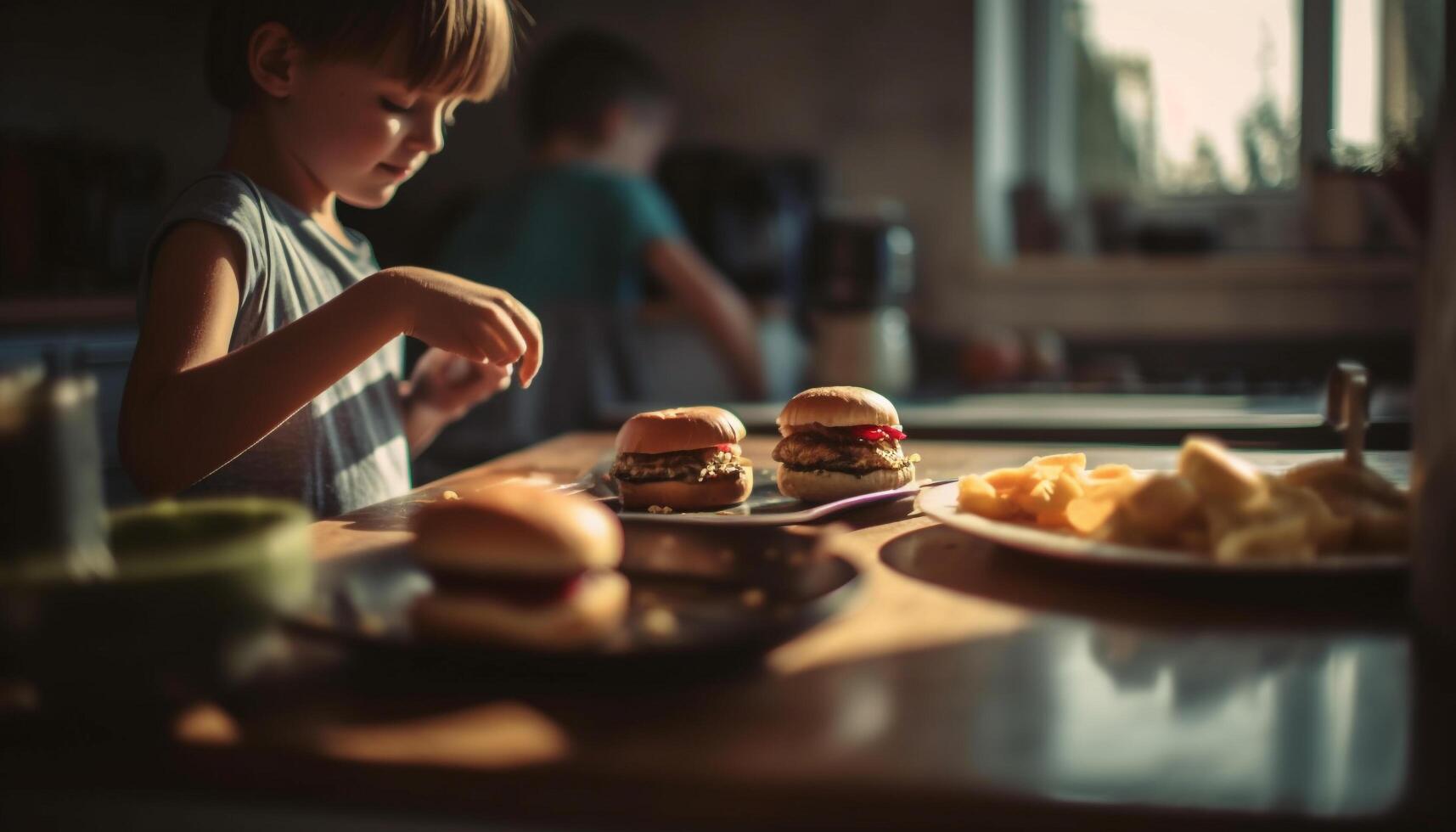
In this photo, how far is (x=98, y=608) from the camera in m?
0.47

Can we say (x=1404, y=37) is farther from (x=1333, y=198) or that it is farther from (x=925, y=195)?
(x=925, y=195)

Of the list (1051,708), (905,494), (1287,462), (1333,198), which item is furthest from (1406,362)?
(1051,708)

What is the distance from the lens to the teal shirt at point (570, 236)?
2.68 metres

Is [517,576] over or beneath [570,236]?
beneath

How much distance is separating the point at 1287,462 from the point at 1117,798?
84cm

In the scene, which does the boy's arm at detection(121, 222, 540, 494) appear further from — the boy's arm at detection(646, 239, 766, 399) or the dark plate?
the boy's arm at detection(646, 239, 766, 399)

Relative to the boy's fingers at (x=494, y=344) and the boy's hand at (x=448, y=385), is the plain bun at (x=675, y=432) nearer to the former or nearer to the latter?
the boy's fingers at (x=494, y=344)

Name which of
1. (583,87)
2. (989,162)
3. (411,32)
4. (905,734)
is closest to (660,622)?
(905,734)

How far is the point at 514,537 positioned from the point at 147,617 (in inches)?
6.4

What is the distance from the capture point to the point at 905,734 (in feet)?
1.63

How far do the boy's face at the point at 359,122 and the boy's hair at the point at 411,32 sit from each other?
0.06ft

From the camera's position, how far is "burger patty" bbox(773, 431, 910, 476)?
107 centimetres

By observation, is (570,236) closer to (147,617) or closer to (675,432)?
(675,432)

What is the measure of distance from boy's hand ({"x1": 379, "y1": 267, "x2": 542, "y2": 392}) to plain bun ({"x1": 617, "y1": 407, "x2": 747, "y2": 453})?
7.0 inches
